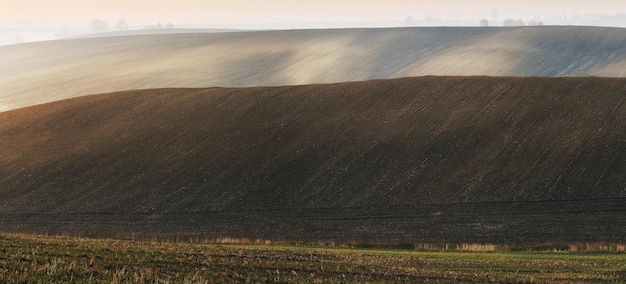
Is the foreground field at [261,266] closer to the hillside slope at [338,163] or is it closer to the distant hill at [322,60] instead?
the hillside slope at [338,163]

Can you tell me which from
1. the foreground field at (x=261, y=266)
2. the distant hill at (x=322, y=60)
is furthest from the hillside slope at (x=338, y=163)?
the distant hill at (x=322, y=60)

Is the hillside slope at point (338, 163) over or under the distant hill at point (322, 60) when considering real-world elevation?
under

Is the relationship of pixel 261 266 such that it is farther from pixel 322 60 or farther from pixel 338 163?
pixel 322 60

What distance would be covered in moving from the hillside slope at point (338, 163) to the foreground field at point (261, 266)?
23.1 ft

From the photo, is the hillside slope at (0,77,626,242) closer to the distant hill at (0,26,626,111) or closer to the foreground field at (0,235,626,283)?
the foreground field at (0,235,626,283)

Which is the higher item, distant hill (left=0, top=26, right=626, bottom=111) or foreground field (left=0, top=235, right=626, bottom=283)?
distant hill (left=0, top=26, right=626, bottom=111)

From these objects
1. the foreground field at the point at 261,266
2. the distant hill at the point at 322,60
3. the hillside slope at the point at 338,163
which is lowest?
the foreground field at the point at 261,266

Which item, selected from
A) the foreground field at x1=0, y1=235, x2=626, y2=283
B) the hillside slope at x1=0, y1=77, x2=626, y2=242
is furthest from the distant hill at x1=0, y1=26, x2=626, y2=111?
the foreground field at x1=0, y1=235, x2=626, y2=283

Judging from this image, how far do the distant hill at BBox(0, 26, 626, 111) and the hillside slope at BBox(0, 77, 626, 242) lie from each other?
136 ft

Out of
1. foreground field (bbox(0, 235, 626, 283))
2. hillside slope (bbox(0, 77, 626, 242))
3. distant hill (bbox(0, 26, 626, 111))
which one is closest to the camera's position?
foreground field (bbox(0, 235, 626, 283))

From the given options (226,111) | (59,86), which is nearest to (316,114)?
(226,111)

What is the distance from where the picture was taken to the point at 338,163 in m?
41.7

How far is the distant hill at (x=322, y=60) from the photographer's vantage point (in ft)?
319

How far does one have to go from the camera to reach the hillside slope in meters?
33.9
